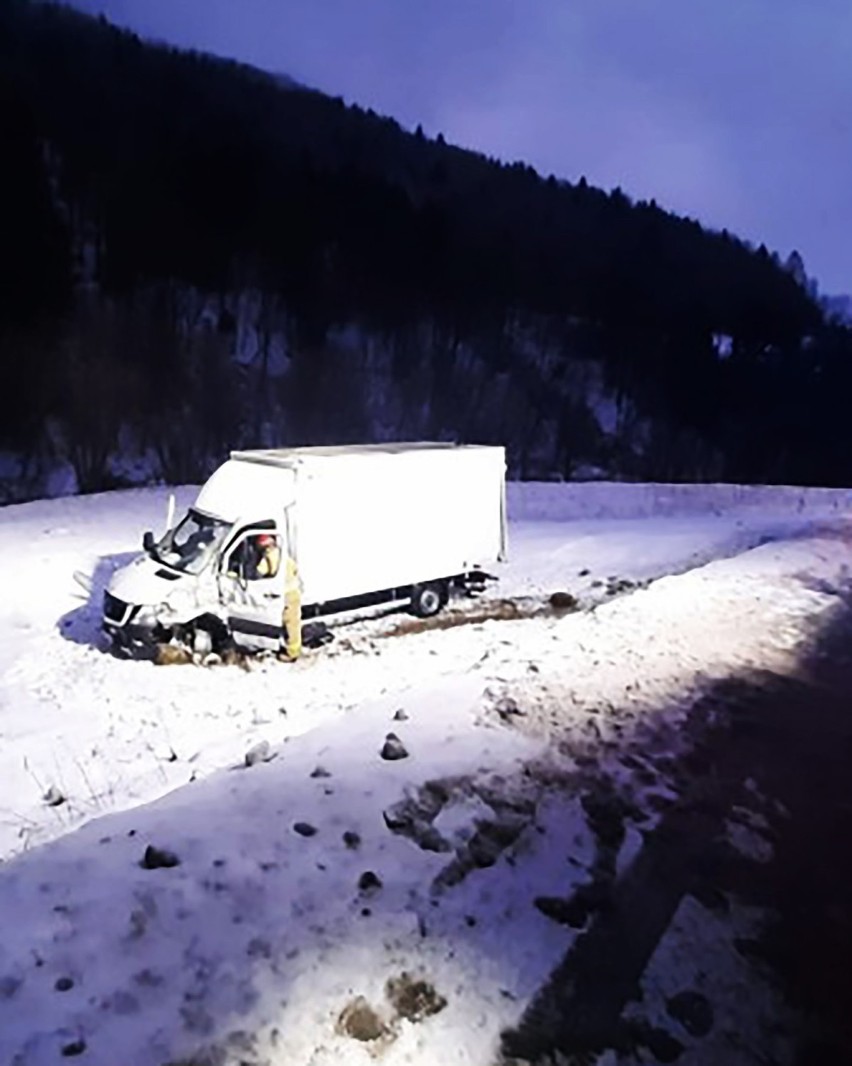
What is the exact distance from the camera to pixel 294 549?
44.2ft

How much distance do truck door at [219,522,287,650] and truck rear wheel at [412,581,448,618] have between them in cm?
283

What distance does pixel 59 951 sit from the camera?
16.2 ft

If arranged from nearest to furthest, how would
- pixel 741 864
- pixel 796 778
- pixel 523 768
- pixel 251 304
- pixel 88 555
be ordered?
pixel 741 864 → pixel 523 768 → pixel 796 778 → pixel 88 555 → pixel 251 304

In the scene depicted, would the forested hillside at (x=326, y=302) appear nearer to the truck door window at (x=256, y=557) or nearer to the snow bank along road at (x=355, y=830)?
the truck door window at (x=256, y=557)

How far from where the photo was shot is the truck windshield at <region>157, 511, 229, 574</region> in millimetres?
13391

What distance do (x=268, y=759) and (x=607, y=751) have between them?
3133 millimetres

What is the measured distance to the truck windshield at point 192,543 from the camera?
13.4 metres

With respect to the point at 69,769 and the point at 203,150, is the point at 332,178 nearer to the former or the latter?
Result: the point at 203,150

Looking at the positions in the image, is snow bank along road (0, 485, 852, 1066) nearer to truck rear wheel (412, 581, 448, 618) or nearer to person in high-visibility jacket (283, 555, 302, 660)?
person in high-visibility jacket (283, 555, 302, 660)

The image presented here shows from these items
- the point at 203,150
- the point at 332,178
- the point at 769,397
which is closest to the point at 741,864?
the point at 203,150

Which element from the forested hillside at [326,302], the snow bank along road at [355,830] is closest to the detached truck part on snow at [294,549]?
the snow bank along road at [355,830]

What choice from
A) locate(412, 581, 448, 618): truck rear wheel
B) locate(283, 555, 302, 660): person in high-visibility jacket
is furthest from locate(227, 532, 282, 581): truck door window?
locate(412, 581, 448, 618): truck rear wheel

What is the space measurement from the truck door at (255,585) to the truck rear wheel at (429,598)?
2.83 meters

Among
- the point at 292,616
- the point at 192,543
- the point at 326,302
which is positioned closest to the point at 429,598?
the point at 292,616
